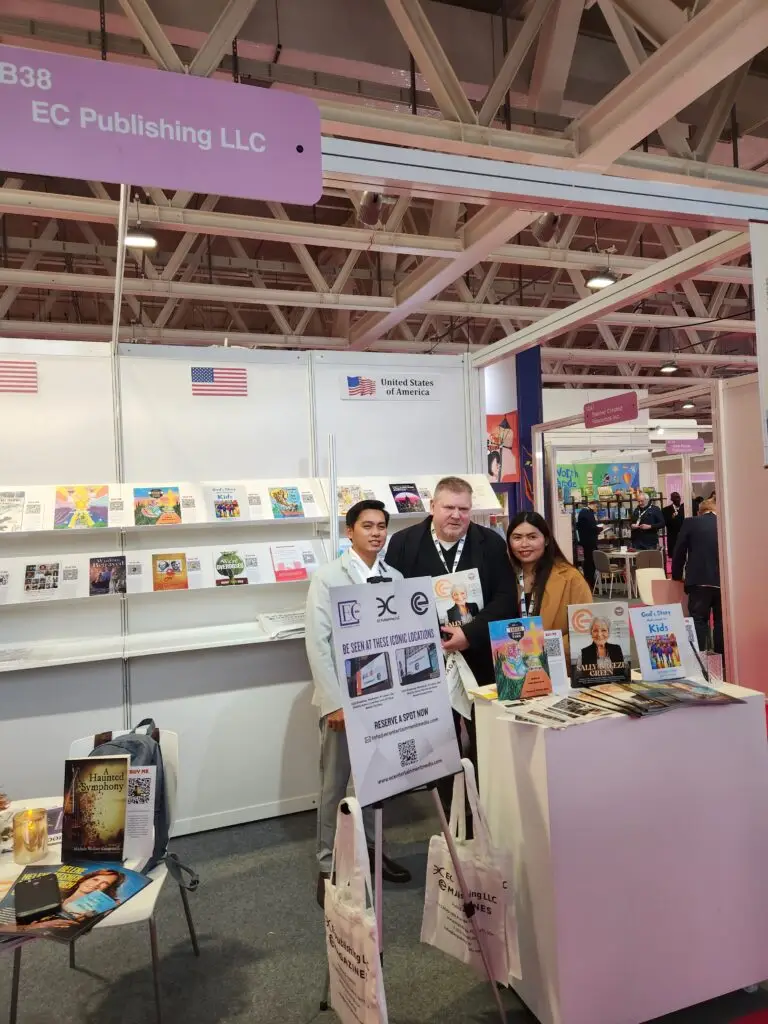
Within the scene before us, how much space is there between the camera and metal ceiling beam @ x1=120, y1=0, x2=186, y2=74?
11.4ft

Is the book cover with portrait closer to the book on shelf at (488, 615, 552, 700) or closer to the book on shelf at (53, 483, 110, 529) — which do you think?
the book on shelf at (53, 483, 110, 529)

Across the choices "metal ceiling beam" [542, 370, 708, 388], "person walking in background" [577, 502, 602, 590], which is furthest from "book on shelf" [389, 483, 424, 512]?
"metal ceiling beam" [542, 370, 708, 388]

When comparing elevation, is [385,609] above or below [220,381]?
below

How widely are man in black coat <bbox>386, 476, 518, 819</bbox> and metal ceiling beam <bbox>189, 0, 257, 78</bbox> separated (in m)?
2.55

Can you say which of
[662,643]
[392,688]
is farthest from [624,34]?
[392,688]

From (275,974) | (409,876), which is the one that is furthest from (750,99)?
(275,974)

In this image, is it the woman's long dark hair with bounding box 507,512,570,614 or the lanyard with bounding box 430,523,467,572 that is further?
the lanyard with bounding box 430,523,467,572

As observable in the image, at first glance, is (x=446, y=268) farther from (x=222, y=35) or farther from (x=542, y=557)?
(x=542, y=557)

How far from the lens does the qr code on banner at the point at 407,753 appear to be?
7.04ft

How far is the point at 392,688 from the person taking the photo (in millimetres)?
2158

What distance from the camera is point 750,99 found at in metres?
5.42

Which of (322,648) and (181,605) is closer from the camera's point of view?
(322,648)

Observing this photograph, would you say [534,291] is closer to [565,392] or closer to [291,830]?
[565,392]

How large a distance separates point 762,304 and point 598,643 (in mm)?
1483
